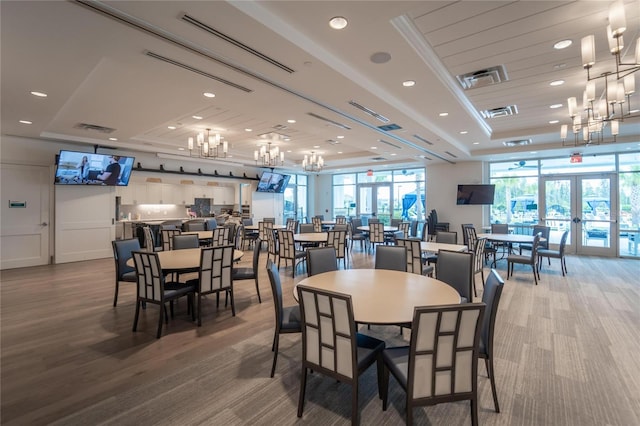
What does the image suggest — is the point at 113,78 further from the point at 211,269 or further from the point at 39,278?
the point at 39,278

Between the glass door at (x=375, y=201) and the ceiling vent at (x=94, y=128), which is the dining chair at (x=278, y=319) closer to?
the ceiling vent at (x=94, y=128)

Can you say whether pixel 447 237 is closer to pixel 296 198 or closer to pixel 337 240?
pixel 337 240

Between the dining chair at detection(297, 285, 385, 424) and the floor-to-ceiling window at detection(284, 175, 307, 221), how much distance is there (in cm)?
1200

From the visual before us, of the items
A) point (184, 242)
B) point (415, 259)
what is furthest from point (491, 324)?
point (184, 242)

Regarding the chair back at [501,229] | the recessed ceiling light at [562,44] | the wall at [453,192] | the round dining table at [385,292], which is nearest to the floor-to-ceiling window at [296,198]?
the wall at [453,192]

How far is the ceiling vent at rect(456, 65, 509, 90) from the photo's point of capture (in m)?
3.88

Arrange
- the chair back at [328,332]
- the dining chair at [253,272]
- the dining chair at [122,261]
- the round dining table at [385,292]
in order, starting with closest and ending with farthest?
the chair back at [328,332] < the round dining table at [385,292] < the dining chair at [122,261] < the dining chair at [253,272]

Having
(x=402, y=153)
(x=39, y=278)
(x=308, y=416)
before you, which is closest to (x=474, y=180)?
(x=402, y=153)

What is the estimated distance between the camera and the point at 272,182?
11.9 metres

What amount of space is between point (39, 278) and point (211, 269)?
468 cm

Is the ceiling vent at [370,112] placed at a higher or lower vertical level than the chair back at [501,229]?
higher

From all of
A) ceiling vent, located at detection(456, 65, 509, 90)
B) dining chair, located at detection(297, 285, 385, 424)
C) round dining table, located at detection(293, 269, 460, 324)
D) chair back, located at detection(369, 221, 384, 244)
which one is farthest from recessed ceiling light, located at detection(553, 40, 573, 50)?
chair back, located at detection(369, 221, 384, 244)

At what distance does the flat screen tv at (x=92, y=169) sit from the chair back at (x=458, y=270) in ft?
26.5

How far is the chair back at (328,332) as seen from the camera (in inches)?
72.6
